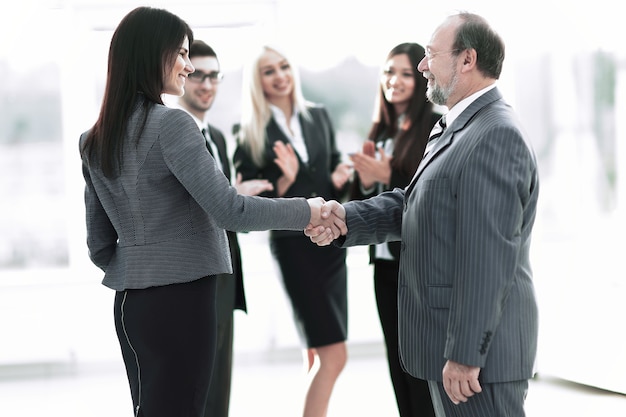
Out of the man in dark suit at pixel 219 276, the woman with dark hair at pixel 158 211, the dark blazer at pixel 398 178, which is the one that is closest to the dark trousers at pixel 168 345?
the woman with dark hair at pixel 158 211

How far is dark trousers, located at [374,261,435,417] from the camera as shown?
310 centimetres

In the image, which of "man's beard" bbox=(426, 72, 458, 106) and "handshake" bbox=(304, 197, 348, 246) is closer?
"man's beard" bbox=(426, 72, 458, 106)

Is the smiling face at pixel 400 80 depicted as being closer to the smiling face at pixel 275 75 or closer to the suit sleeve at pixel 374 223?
→ the smiling face at pixel 275 75

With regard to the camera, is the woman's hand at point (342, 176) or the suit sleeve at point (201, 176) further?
the woman's hand at point (342, 176)

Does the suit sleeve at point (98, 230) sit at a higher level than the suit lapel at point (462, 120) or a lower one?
lower

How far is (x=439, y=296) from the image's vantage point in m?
1.99

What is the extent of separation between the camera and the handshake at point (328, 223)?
8.21 ft

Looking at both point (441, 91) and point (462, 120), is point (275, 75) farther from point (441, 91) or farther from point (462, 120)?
point (462, 120)

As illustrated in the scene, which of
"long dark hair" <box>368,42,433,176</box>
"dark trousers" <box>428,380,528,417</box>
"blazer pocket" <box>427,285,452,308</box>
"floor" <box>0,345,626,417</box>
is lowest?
"floor" <box>0,345,626,417</box>

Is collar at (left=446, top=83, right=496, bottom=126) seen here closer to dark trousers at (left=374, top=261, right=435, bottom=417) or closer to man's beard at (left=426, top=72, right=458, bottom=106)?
man's beard at (left=426, top=72, right=458, bottom=106)

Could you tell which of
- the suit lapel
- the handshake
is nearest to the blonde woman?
the handshake

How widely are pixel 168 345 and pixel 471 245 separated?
0.83 meters

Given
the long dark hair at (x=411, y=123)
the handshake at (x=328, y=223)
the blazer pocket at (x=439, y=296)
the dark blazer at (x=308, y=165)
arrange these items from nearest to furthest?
the blazer pocket at (x=439, y=296), the handshake at (x=328, y=223), the long dark hair at (x=411, y=123), the dark blazer at (x=308, y=165)

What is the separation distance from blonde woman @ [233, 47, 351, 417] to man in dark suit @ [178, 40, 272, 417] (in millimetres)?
315
